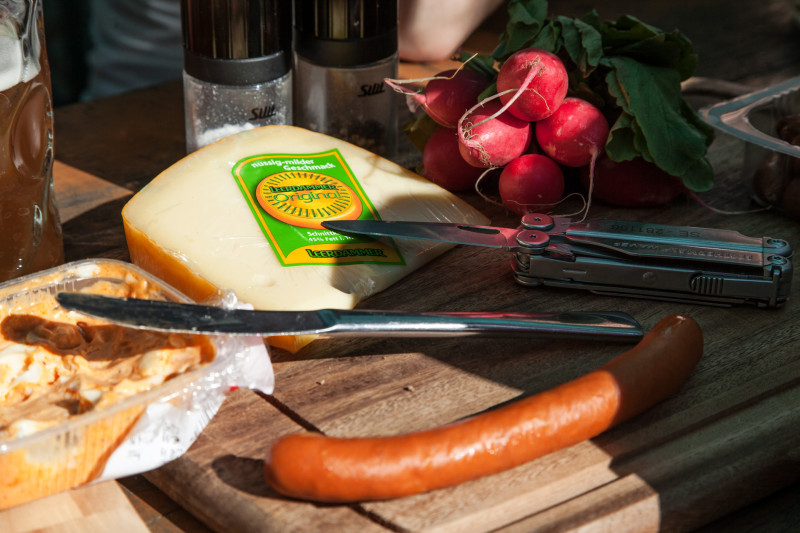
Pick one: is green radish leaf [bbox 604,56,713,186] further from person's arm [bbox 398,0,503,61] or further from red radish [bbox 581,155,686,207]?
person's arm [bbox 398,0,503,61]

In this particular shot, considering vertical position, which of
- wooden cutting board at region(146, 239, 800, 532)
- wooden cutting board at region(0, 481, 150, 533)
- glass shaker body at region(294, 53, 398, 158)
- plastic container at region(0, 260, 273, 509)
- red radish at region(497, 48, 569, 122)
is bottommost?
wooden cutting board at region(0, 481, 150, 533)

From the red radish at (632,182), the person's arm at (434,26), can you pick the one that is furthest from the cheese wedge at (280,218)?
the person's arm at (434,26)

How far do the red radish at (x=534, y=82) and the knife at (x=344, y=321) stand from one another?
14.7 inches

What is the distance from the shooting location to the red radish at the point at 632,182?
139 centimetres

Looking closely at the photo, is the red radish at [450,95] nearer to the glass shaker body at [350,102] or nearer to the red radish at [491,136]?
the red radish at [491,136]

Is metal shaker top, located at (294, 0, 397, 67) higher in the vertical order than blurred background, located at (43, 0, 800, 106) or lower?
higher

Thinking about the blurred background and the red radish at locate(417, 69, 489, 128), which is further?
the blurred background

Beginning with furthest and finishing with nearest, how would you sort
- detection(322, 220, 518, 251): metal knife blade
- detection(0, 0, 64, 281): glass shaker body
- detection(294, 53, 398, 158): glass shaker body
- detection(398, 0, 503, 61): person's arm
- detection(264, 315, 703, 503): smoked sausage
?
detection(398, 0, 503, 61): person's arm
detection(294, 53, 398, 158): glass shaker body
detection(322, 220, 518, 251): metal knife blade
detection(0, 0, 64, 281): glass shaker body
detection(264, 315, 703, 503): smoked sausage

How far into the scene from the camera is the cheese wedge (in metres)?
1.13

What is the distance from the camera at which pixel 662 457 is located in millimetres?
900

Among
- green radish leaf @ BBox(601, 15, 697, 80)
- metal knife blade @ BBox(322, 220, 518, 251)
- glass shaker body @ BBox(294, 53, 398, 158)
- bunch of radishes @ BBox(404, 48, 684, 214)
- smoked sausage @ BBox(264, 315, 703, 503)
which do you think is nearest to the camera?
smoked sausage @ BBox(264, 315, 703, 503)

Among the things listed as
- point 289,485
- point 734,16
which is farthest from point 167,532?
point 734,16

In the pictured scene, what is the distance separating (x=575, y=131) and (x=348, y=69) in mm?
434

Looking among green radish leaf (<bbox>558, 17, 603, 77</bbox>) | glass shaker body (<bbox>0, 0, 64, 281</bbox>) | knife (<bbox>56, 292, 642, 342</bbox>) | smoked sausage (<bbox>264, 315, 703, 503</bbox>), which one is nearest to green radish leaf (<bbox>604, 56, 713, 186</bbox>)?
green radish leaf (<bbox>558, 17, 603, 77</bbox>)
